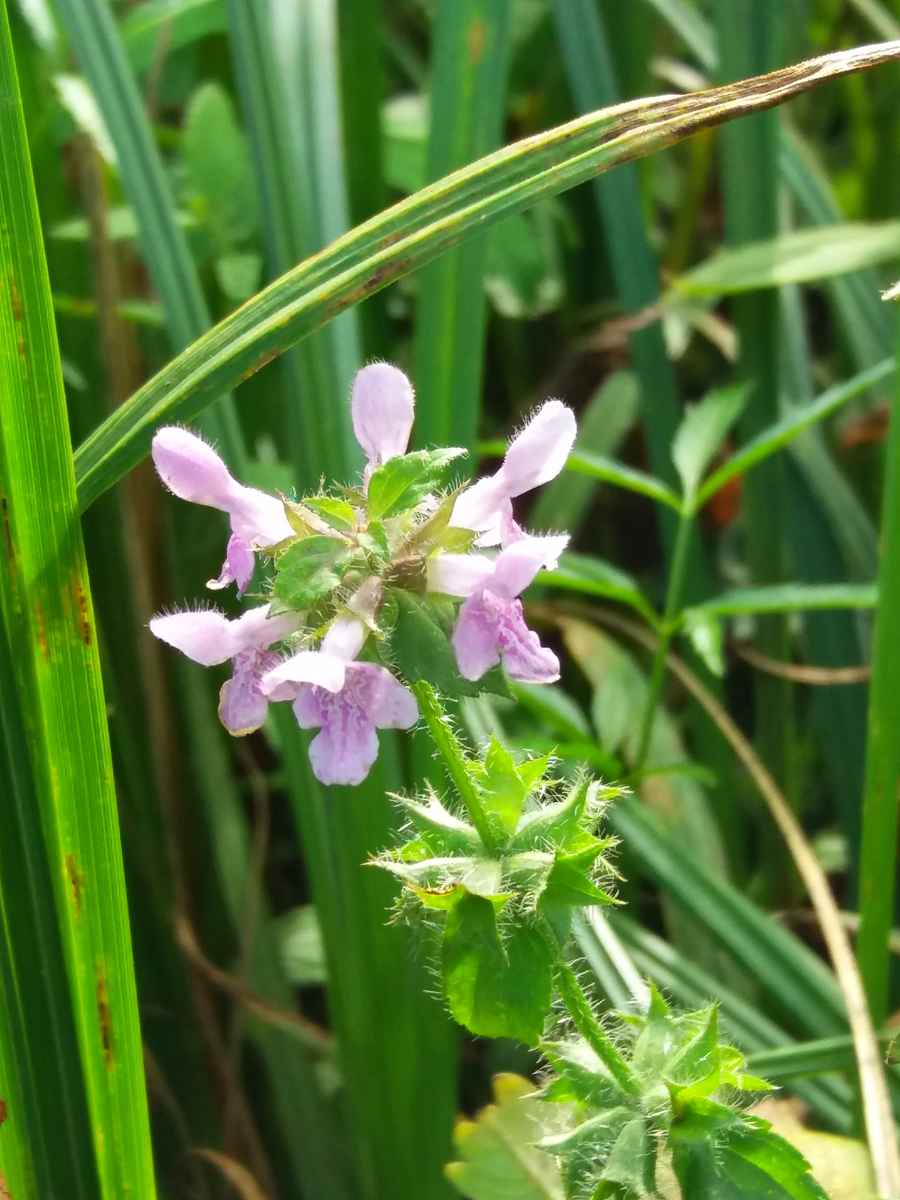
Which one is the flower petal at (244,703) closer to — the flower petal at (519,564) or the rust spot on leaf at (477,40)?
the flower petal at (519,564)

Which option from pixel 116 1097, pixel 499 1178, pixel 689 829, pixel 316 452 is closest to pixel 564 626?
pixel 689 829

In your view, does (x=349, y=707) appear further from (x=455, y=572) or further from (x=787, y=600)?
(x=787, y=600)

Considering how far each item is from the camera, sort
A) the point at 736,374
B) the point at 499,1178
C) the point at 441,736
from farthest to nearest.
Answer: the point at 736,374, the point at 499,1178, the point at 441,736

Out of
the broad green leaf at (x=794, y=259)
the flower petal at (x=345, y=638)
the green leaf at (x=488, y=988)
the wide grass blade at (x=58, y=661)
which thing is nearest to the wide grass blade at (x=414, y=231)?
the wide grass blade at (x=58, y=661)

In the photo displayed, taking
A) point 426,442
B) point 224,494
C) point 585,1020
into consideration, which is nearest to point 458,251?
point 426,442

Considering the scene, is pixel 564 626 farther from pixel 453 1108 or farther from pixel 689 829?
pixel 453 1108

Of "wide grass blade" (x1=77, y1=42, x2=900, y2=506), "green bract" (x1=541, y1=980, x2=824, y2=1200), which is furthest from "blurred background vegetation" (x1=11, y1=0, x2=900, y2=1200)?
"wide grass blade" (x1=77, y1=42, x2=900, y2=506)
